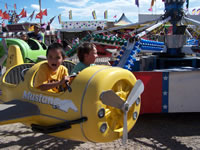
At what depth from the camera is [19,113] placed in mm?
1953

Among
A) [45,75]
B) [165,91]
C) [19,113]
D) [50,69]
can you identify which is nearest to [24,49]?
[50,69]

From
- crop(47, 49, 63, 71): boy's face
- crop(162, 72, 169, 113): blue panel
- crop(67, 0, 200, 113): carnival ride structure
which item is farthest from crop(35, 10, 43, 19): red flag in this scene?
crop(47, 49, 63, 71): boy's face

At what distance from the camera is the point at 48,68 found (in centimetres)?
229

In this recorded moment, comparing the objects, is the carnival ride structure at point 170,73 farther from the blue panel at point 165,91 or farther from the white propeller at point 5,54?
the white propeller at point 5,54

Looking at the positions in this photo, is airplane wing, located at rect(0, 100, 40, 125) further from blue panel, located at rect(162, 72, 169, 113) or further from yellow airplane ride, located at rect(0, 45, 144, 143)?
blue panel, located at rect(162, 72, 169, 113)

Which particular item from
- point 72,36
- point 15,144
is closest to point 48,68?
point 15,144

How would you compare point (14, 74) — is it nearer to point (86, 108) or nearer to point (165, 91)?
point (86, 108)

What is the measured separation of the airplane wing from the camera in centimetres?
187

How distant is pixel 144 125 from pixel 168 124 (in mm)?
393

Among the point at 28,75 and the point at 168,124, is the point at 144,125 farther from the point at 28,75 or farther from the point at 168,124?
the point at 28,75

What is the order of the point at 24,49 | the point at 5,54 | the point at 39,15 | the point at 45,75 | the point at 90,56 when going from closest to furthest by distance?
the point at 45,75, the point at 90,56, the point at 24,49, the point at 5,54, the point at 39,15

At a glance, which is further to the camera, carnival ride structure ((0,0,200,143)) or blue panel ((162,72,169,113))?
blue panel ((162,72,169,113))

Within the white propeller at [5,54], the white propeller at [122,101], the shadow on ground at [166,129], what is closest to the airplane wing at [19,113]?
the white propeller at [122,101]

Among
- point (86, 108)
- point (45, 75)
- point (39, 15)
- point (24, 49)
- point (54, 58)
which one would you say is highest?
point (39, 15)
